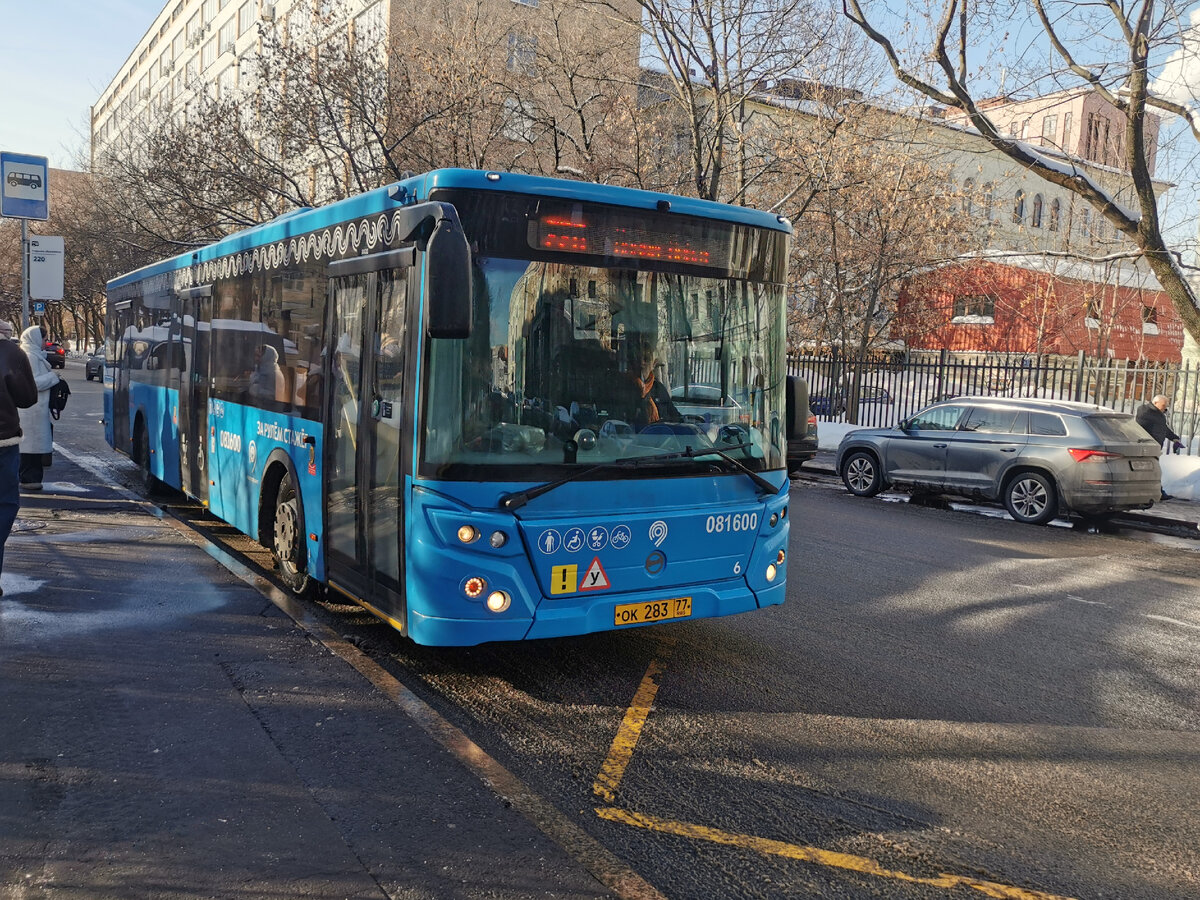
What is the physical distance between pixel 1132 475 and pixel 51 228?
A: 58.6 meters

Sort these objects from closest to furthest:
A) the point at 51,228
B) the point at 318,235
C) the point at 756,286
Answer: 1. the point at 756,286
2. the point at 318,235
3. the point at 51,228

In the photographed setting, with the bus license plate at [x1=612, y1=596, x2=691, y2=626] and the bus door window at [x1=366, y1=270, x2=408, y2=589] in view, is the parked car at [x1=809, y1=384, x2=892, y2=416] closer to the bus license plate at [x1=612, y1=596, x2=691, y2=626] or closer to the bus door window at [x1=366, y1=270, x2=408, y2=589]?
the bus license plate at [x1=612, y1=596, x2=691, y2=626]

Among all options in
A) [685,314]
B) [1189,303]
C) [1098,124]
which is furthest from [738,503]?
[1098,124]

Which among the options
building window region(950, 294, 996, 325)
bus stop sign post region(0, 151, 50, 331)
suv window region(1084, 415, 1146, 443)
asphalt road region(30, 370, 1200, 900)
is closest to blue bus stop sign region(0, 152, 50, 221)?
bus stop sign post region(0, 151, 50, 331)

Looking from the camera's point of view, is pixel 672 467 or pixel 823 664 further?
pixel 823 664

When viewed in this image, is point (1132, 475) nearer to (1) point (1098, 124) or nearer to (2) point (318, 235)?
(2) point (318, 235)

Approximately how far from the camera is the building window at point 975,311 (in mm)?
39969

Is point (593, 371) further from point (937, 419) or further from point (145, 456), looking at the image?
point (937, 419)

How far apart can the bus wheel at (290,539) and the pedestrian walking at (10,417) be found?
1.75 m

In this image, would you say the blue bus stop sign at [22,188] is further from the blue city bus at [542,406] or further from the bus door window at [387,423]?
the bus door window at [387,423]

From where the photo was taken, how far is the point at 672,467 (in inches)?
222

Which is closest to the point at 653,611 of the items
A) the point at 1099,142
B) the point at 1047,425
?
the point at 1047,425

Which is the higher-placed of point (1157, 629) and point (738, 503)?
point (738, 503)

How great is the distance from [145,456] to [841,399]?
17.9 meters
